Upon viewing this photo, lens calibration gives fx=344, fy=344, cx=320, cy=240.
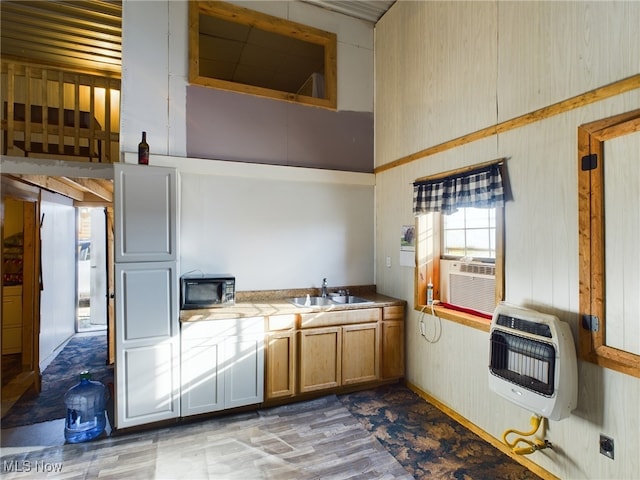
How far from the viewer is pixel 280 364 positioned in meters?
3.18

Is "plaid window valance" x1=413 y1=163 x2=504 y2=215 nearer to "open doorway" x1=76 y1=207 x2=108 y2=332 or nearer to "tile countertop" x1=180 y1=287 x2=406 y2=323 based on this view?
"tile countertop" x1=180 y1=287 x2=406 y2=323

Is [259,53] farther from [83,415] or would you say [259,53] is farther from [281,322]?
[83,415]

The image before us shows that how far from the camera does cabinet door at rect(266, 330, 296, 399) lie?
10.3ft

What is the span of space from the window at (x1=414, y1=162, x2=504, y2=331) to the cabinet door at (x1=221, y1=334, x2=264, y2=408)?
64.5 inches

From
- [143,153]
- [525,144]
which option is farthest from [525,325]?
[143,153]

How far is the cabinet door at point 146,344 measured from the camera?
271cm

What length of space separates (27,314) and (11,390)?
75cm

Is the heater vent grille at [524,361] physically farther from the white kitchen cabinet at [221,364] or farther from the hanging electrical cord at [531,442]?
the white kitchen cabinet at [221,364]

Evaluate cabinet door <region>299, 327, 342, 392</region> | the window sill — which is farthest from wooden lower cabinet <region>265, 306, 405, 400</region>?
the window sill

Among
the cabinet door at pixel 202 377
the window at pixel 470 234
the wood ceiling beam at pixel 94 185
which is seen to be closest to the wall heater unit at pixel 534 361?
the window at pixel 470 234

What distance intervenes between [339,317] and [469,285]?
1230 millimetres

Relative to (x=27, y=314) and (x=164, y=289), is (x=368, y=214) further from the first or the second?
(x=27, y=314)

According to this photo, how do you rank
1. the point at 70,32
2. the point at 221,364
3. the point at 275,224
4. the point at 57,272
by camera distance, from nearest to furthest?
the point at 221,364 → the point at 275,224 → the point at 70,32 → the point at 57,272

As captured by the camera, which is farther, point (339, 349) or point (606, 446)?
point (339, 349)
